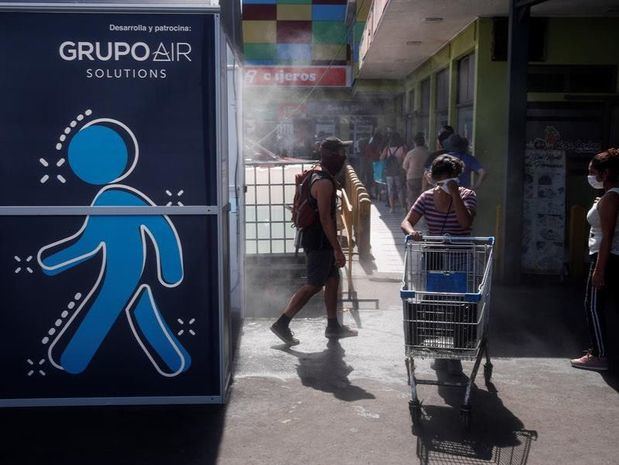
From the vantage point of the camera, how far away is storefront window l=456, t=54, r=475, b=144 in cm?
1094

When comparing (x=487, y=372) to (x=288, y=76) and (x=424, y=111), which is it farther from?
(x=288, y=76)

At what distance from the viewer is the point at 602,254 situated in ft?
17.3

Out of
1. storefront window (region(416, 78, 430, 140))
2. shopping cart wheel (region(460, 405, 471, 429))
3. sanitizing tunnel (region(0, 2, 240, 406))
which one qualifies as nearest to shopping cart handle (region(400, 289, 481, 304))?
shopping cart wheel (region(460, 405, 471, 429))

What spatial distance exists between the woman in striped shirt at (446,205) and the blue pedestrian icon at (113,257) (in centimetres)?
171

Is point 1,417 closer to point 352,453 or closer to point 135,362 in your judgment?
point 135,362

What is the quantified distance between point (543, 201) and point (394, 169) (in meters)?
6.66

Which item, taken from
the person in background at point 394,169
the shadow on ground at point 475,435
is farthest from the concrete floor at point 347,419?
the person in background at point 394,169

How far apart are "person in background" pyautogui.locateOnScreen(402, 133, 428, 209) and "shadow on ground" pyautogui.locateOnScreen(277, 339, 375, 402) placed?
268 inches

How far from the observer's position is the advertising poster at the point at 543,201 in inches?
349

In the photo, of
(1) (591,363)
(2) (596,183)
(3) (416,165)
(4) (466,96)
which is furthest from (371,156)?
(1) (591,363)

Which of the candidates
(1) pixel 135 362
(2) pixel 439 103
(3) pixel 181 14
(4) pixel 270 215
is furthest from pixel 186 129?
(2) pixel 439 103

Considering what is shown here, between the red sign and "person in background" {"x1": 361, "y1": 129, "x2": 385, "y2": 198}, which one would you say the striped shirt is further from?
the red sign

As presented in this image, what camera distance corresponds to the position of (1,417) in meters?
4.65

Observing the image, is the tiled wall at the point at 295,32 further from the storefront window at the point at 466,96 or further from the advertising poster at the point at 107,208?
the advertising poster at the point at 107,208
